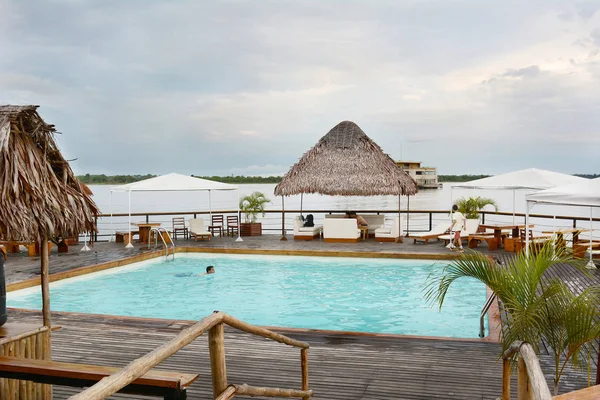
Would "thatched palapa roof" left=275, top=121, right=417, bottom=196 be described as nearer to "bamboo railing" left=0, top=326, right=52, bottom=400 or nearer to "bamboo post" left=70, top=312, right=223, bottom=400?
"bamboo railing" left=0, top=326, right=52, bottom=400

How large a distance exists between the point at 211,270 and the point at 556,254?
8.06 meters

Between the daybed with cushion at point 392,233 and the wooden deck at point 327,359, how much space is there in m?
8.26

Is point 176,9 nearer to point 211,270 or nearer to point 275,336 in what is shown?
point 211,270

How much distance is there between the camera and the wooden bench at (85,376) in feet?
8.41

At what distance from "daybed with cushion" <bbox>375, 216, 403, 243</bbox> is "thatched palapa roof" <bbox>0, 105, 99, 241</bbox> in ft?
33.3

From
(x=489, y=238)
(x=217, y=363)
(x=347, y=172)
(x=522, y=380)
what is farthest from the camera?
(x=347, y=172)

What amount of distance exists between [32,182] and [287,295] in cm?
601

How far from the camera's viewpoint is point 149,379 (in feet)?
8.40

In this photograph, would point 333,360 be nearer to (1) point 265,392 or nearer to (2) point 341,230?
(1) point 265,392

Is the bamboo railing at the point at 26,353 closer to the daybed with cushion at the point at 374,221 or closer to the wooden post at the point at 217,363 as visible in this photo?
the wooden post at the point at 217,363

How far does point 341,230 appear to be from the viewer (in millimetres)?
13688

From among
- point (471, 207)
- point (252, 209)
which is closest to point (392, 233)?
point (471, 207)

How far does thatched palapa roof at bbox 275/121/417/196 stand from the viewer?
47.9 feet

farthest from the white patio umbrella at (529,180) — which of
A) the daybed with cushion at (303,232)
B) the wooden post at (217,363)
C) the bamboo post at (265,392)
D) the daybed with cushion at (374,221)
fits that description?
the wooden post at (217,363)
